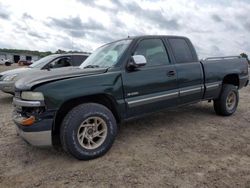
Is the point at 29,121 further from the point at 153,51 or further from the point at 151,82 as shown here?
the point at 153,51

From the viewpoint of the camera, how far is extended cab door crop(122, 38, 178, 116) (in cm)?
418

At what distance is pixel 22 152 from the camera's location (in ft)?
13.4

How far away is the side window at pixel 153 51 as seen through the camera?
458 cm

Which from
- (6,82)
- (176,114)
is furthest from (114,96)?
(6,82)

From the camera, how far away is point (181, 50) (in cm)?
522

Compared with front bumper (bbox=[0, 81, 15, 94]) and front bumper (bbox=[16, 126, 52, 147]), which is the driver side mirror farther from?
front bumper (bbox=[0, 81, 15, 94])

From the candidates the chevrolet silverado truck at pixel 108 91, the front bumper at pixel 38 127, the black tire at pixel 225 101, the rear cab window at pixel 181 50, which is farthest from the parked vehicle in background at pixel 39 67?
the black tire at pixel 225 101

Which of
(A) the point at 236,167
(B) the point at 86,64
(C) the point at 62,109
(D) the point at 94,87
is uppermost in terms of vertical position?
(B) the point at 86,64

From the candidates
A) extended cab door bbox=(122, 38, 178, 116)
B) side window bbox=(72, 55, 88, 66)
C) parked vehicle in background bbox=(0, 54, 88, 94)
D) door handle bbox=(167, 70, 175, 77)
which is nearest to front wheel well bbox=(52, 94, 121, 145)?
extended cab door bbox=(122, 38, 178, 116)

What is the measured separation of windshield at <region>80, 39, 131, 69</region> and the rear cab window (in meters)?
1.06

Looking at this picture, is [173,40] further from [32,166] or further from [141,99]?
[32,166]

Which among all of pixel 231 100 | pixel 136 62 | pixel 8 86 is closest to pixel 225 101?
pixel 231 100

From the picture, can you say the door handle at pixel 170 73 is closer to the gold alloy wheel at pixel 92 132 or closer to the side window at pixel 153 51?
the side window at pixel 153 51

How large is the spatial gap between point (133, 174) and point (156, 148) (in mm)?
968
